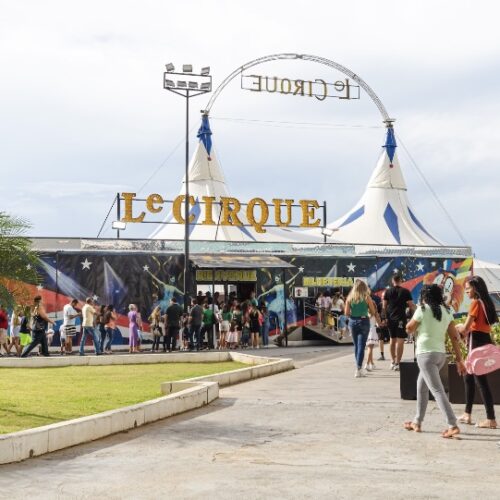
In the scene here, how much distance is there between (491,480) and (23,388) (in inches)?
329

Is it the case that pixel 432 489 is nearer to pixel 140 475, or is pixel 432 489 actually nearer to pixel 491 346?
pixel 140 475

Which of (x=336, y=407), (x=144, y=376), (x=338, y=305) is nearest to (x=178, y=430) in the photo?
(x=336, y=407)

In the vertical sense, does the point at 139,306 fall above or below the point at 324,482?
above

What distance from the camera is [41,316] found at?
66.9 feet

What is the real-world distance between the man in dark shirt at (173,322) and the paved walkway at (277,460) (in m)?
15.1

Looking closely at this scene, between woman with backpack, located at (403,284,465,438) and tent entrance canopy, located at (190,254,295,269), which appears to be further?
tent entrance canopy, located at (190,254,295,269)

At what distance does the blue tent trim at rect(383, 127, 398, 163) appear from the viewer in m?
40.9

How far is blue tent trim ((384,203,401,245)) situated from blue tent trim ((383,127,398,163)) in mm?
Result: 3049

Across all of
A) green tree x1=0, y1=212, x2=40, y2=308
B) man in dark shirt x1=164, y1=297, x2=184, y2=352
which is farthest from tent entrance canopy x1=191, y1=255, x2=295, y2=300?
green tree x1=0, y1=212, x2=40, y2=308

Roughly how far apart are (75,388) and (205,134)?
Result: 26765 mm

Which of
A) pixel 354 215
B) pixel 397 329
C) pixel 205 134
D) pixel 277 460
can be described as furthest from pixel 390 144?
pixel 277 460

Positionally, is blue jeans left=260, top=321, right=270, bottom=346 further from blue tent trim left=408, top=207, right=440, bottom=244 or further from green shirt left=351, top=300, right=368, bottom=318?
green shirt left=351, top=300, right=368, bottom=318

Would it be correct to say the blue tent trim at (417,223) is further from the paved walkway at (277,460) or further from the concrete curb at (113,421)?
the paved walkway at (277,460)

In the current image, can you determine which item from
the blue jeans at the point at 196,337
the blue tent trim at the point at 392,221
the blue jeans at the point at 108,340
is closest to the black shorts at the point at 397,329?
the blue jeans at the point at 196,337
